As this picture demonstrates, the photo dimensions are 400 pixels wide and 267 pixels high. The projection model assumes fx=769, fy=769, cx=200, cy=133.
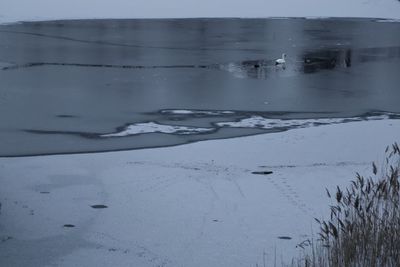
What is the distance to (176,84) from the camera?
546 inches

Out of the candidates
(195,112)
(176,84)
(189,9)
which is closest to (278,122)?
(195,112)

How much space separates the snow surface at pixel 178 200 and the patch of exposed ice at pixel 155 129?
26.3 inches

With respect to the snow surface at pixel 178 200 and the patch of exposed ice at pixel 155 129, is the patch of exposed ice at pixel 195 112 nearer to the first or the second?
the patch of exposed ice at pixel 155 129

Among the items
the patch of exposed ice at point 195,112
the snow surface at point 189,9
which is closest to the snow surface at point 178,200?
the patch of exposed ice at point 195,112

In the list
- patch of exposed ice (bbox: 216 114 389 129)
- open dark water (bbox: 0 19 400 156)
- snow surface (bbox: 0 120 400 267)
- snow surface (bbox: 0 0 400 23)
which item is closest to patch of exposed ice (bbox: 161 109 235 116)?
open dark water (bbox: 0 19 400 156)

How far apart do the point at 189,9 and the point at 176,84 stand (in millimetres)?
20012

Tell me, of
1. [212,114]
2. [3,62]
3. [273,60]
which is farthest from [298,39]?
[212,114]

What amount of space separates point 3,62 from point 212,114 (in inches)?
282

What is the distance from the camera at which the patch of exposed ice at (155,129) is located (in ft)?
32.1

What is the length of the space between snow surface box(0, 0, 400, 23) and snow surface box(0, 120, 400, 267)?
21.9m

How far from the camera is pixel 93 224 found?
20.4 ft

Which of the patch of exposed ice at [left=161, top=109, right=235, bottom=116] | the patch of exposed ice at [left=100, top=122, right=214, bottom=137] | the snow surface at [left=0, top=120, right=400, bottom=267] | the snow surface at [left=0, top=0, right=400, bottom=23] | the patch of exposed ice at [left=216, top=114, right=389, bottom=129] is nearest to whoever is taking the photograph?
the snow surface at [left=0, top=120, right=400, bottom=267]

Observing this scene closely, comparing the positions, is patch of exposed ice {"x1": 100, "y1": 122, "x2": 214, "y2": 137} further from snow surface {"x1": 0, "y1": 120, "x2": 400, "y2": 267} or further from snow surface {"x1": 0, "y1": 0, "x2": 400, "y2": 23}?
snow surface {"x1": 0, "y1": 0, "x2": 400, "y2": 23}

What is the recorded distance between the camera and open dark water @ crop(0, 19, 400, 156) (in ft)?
32.7
